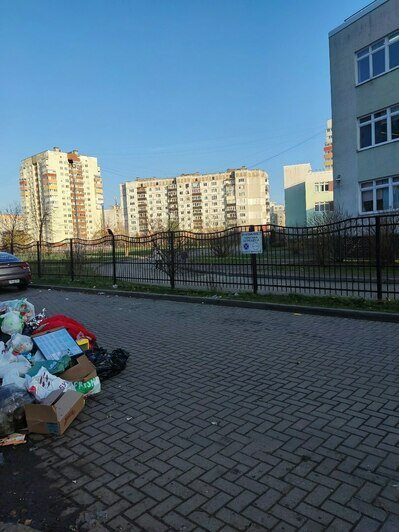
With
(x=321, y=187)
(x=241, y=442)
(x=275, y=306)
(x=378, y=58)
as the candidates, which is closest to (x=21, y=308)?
(x=241, y=442)

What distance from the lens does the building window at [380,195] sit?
2134 centimetres

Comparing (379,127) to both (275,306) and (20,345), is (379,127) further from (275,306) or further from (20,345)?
(20,345)

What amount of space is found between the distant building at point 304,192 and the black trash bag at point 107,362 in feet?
209

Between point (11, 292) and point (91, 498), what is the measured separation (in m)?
14.5

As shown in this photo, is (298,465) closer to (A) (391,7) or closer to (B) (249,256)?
(B) (249,256)

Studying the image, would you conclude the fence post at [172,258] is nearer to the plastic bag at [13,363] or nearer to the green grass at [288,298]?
the green grass at [288,298]

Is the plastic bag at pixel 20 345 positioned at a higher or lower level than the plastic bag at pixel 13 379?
higher

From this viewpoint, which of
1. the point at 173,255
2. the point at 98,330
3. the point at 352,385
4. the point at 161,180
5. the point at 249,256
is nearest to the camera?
the point at 352,385

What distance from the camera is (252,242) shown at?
432 inches

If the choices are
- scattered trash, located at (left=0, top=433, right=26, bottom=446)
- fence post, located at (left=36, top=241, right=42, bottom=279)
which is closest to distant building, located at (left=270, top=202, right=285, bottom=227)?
fence post, located at (left=36, top=241, right=42, bottom=279)

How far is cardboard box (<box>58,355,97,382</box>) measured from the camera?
15.0 ft

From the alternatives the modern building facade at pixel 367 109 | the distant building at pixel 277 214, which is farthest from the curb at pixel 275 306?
the distant building at pixel 277 214

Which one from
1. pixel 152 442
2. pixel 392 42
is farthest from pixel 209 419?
pixel 392 42

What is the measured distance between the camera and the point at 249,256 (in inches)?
449
